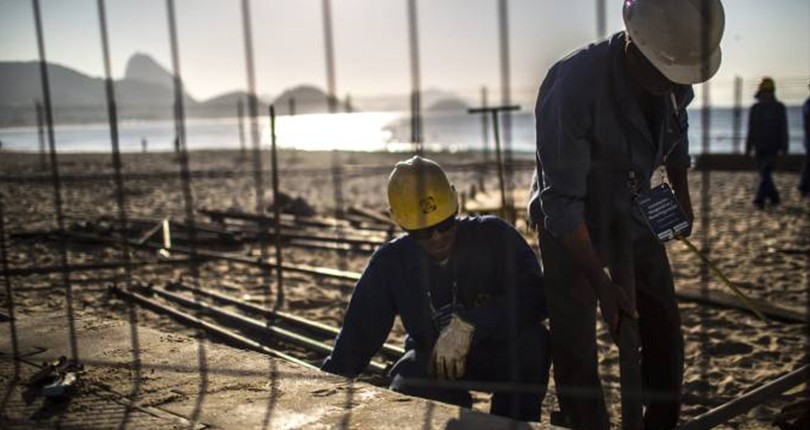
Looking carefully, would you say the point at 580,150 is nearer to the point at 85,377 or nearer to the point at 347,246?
the point at 85,377

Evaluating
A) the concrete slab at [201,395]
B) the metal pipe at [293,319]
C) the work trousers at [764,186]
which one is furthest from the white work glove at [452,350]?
the work trousers at [764,186]

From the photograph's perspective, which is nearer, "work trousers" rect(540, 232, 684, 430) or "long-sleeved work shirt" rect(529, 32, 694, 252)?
"long-sleeved work shirt" rect(529, 32, 694, 252)

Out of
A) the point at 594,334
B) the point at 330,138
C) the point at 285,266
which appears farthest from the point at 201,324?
the point at 330,138

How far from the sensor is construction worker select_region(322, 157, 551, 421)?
314cm

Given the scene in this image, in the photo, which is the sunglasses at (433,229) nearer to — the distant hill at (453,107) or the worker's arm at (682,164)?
the worker's arm at (682,164)

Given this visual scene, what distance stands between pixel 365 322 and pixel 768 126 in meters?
9.98

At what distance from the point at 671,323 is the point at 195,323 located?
12.7 feet

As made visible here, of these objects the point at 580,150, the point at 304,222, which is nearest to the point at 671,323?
the point at 580,150

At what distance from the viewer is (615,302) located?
237cm

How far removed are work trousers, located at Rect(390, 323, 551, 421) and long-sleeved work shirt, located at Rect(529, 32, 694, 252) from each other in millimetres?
667

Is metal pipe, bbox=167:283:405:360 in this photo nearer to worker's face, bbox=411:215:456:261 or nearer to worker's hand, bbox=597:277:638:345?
worker's face, bbox=411:215:456:261

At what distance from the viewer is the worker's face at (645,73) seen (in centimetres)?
236

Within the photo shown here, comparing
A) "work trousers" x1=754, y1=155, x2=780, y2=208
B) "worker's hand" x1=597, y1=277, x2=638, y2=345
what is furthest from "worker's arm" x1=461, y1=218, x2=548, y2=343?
"work trousers" x1=754, y1=155, x2=780, y2=208

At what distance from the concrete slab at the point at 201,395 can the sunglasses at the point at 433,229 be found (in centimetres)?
87
